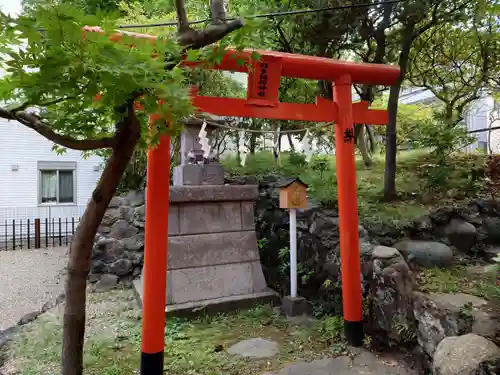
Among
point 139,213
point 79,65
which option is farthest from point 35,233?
point 79,65

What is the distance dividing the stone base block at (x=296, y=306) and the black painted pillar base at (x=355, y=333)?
122cm

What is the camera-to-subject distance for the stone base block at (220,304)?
227 inches

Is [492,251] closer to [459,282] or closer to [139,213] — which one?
[459,282]

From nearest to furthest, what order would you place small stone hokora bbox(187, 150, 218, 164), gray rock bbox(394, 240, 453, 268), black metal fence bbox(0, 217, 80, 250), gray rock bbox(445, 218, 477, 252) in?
gray rock bbox(394, 240, 453, 268) < gray rock bbox(445, 218, 477, 252) < small stone hokora bbox(187, 150, 218, 164) < black metal fence bbox(0, 217, 80, 250)

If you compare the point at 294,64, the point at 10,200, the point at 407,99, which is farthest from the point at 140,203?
the point at 407,99

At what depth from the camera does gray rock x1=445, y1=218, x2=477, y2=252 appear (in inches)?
227

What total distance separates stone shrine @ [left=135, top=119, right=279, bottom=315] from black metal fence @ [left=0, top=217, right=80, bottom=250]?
755 centimetres

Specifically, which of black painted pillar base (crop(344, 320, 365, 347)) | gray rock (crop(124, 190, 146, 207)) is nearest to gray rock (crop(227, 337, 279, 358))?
black painted pillar base (crop(344, 320, 365, 347))

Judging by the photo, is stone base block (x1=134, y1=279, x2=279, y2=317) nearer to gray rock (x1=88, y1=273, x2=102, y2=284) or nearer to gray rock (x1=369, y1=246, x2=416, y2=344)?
gray rock (x1=88, y1=273, x2=102, y2=284)

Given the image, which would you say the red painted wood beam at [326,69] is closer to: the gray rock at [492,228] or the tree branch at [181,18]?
the tree branch at [181,18]

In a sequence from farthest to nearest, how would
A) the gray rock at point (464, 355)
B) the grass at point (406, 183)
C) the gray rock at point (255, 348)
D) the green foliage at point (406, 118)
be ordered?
the green foliage at point (406, 118) < the grass at point (406, 183) < the gray rock at point (255, 348) < the gray rock at point (464, 355)

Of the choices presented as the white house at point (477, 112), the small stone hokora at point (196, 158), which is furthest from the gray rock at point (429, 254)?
the white house at point (477, 112)

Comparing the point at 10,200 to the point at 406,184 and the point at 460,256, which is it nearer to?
the point at 406,184

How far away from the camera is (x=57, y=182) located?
13797mm
